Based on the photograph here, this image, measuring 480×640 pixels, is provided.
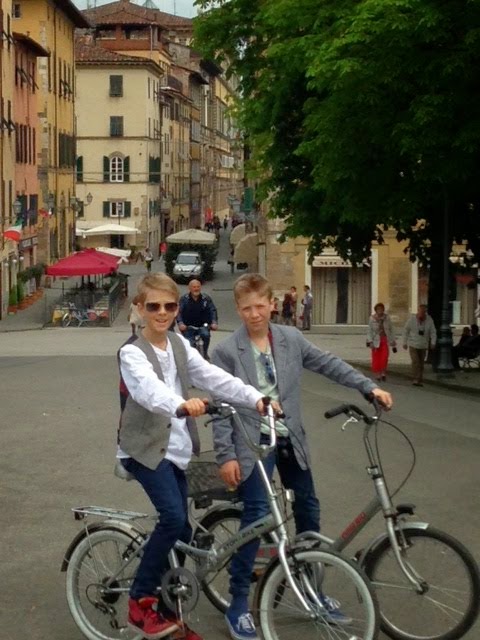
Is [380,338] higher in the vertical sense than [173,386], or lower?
lower

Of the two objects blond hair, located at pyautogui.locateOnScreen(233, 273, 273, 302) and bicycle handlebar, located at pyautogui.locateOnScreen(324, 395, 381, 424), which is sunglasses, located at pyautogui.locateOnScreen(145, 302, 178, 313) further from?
bicycle handlebar, located at pyautogui.locateOnScreen(324, 395, 381, 424)

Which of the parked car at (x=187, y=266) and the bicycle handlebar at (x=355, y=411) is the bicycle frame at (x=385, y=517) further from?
the parked car at (x=187, y=266)

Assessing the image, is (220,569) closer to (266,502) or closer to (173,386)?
(266,502)

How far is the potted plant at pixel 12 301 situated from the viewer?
56.1 m

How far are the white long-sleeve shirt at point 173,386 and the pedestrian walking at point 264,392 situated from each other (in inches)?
8.3

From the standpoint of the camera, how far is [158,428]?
22.0 ft

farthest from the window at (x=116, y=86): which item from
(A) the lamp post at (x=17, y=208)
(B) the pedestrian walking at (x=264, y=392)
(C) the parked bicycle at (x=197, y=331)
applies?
(B) the pedestrian walking at (x=264, y=392)

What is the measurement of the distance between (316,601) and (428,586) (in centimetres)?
63

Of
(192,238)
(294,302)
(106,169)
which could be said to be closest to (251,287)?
(294,302)

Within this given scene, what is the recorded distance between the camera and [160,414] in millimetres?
6617

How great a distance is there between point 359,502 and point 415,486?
37.7 inches

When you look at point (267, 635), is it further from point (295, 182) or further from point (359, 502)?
point (295, 182)

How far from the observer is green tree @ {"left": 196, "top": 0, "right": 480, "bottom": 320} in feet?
76.6

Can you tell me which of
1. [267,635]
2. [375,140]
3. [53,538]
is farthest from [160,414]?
[375,140]
